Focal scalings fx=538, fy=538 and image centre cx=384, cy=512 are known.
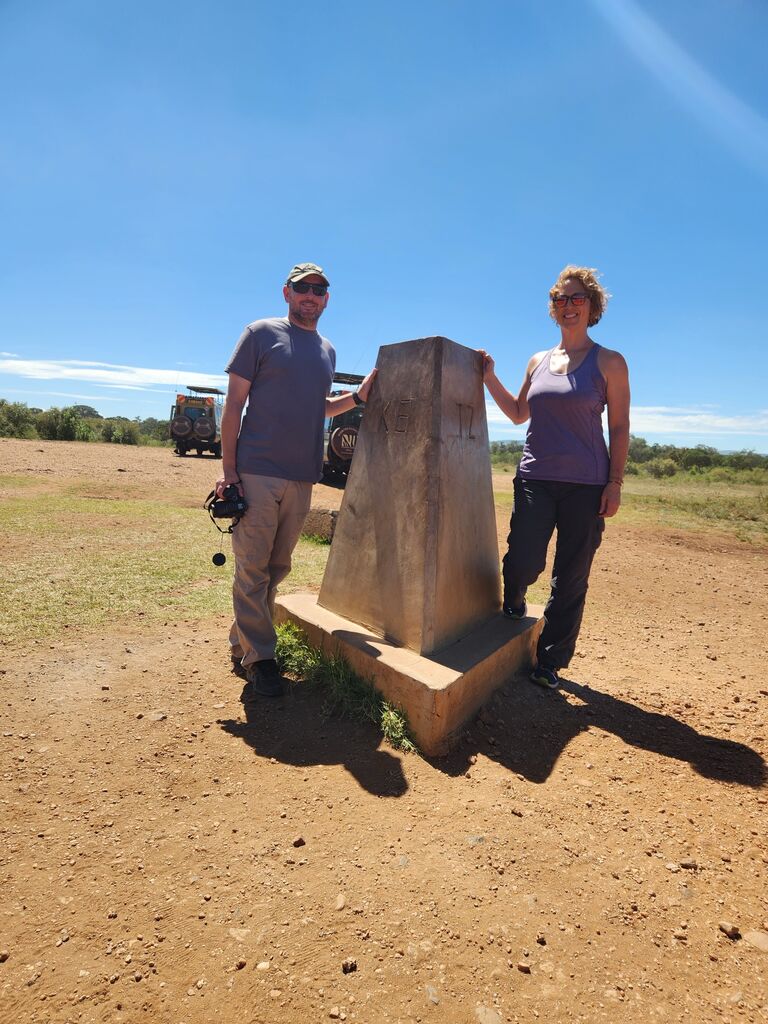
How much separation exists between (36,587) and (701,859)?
4.33 metres

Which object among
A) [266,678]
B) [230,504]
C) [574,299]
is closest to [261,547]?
[230,504]

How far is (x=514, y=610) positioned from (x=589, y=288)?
177cm

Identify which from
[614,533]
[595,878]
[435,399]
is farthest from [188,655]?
[614,533]

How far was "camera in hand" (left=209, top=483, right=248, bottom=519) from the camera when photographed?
8.27ft

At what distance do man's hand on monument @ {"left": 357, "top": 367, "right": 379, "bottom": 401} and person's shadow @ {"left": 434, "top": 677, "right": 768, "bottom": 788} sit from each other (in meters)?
1.72

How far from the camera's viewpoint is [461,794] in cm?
206

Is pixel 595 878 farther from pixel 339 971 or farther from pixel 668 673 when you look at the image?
pixel 668 673

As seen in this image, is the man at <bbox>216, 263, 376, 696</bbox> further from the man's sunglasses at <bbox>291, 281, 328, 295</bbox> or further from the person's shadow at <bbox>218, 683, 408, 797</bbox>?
the person's shadow at <bbox>218, 683, 408, 797</bbox>

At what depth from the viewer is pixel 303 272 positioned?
260 cm

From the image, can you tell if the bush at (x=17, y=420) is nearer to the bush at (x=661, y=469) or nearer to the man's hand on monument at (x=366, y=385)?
the man's hand on monument at (x=366, y=385)

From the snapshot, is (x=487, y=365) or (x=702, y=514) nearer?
(x=487, y=365)

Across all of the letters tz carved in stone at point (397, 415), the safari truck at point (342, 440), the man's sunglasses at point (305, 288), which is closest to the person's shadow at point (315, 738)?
the letters tz carved in stone at point (397, 415)

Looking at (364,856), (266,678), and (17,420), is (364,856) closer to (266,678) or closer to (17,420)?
(266,678)

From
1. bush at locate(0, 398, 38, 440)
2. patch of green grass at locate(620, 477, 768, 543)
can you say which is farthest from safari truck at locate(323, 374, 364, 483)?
bush at locate(0, 398, 38, 440)
